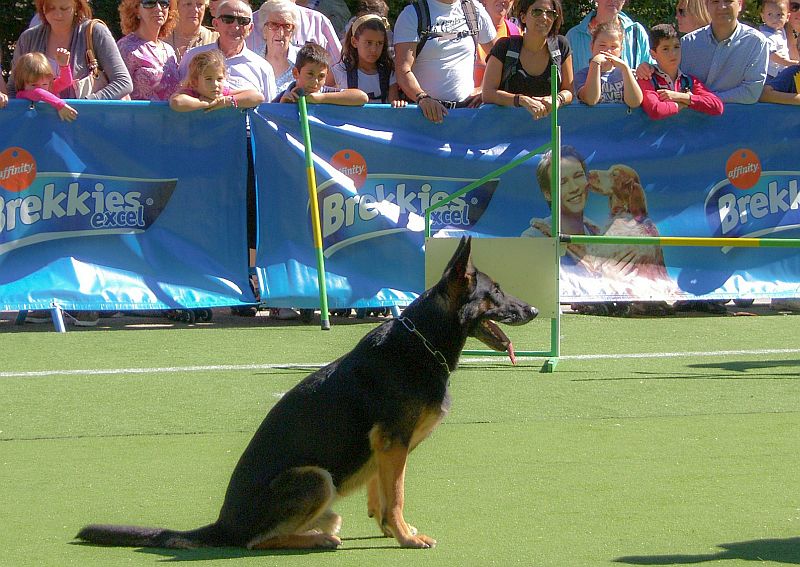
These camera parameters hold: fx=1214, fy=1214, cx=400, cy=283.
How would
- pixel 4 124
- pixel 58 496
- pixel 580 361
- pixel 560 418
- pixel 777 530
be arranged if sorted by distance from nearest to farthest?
pixel 777 530
pixel 58 496
pixel 560 418
pixel 580 361
pixel 4 124

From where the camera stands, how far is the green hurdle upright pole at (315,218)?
1012cm

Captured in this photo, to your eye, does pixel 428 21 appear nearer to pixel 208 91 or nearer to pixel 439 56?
pixel 439 56

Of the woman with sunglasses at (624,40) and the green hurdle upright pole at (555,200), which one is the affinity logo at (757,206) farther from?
the green hurdle upright pole at (555,200)

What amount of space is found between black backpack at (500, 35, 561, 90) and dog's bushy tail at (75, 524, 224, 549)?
262 inches

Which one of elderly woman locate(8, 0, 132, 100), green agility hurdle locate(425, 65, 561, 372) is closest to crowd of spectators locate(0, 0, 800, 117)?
elderly woman locate(8, 0, 132, 100)

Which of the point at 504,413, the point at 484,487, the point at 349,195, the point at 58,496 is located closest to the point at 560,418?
the point at 504,413

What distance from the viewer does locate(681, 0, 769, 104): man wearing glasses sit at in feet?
36.3

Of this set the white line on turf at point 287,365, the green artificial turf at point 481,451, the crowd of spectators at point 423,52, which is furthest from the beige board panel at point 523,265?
the crowd of spectators at point 423,52

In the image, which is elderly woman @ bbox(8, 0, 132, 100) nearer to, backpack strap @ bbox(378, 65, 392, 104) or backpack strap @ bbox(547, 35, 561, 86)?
backpack strap @ bbox(378, 65, 392, 104)

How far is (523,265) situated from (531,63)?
8.88 feet

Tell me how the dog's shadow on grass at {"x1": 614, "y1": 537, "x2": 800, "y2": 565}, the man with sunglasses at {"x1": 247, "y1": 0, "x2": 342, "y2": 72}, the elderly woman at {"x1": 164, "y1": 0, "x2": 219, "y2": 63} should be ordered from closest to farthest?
the dog's shadow on grass at {"x1": 614, "y1": 537, "x2": 800, "y2": 565}
the elderly woman at {"x1": 164, "y1": 0, "x2": 219, "y2": 63}
the man with sunglasses at {"x1": 247, "y1": 0, "x2": 342, "y2": 72}

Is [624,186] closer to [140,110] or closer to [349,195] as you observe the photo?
[349,195]

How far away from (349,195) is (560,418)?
Answer: 166 inches

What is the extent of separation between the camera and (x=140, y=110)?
33.5ft
